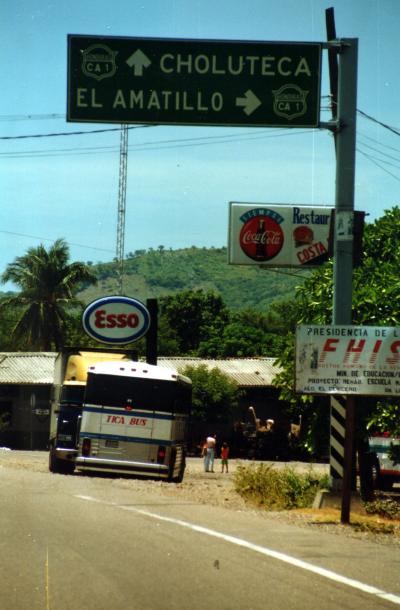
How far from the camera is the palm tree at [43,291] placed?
199 feet

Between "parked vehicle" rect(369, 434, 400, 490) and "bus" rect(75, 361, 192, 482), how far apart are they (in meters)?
6.24

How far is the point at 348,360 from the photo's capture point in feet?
50.6

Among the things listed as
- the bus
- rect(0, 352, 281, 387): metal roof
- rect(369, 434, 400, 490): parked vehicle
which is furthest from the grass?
rect(0, 352, 281, 387): metal roof

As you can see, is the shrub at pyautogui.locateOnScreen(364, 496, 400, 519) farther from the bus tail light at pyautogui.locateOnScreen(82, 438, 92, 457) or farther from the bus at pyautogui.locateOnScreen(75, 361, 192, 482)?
the bus tail light at pyautogui.locateOnScreen(82, 438, 92, 457)

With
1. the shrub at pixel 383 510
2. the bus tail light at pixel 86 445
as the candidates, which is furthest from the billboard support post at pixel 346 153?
the bus tail light at pixel 86 445

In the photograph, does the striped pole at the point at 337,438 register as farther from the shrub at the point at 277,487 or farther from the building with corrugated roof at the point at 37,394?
the building with corrugated roof at the point at 37,394

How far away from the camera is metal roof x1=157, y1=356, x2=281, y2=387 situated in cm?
5538

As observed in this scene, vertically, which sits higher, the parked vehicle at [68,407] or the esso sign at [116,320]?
the esso sign at [116,320]

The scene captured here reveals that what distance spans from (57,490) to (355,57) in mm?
9840

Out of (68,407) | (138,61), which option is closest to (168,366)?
(68,407)

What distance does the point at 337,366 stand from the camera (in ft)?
50.5

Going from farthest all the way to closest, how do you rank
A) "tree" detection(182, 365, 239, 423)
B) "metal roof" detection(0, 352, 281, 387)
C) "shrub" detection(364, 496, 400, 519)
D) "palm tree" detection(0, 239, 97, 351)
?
"palm tree" detection(0, 239, 97, 351), "metal roof" detection(0, 352, 281, 387), "tree" detection(182, 365, 239, 423), "shrub" detection(364, 496, 400, 519)

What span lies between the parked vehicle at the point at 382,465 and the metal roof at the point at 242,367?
25.8 meters

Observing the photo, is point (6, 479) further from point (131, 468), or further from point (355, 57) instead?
point (355, 57)
